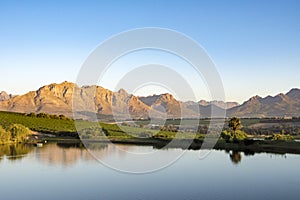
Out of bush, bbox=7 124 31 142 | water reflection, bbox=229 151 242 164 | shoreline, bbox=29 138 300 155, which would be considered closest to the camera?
water reflection, bbox=229 151 242 164

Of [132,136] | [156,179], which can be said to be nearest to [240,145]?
[132,136]

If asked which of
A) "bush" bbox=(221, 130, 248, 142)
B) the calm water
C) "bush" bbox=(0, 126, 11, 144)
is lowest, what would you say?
the calm water

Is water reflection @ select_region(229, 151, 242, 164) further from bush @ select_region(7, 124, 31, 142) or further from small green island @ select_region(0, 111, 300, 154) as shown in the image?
bush @ select_region(7, 124, 31, 142)

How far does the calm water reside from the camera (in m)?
39.2

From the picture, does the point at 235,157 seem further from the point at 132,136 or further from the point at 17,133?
the point at 17,133

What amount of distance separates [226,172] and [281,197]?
598 inches

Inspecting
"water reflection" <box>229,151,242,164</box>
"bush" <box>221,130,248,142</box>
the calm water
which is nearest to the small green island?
"bush" <box>221,130,248,142</box>

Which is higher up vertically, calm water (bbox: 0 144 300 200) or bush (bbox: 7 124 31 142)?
bush (bbox: 7 124 31 142)

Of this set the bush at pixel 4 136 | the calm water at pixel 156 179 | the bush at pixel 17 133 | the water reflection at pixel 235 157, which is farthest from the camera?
the bush at pixel 17 133

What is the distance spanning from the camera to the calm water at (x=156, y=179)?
3919cm

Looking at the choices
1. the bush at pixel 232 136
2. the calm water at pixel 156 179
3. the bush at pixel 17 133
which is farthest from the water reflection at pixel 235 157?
the bush at pixel 17 133

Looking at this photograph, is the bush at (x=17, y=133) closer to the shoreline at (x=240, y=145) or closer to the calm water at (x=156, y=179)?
the shoreline at (x=240, y=145)

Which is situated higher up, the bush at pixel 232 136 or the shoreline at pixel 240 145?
the bush at pixel 232 136

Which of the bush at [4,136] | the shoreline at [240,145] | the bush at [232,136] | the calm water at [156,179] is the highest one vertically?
the bush at [4,136]
